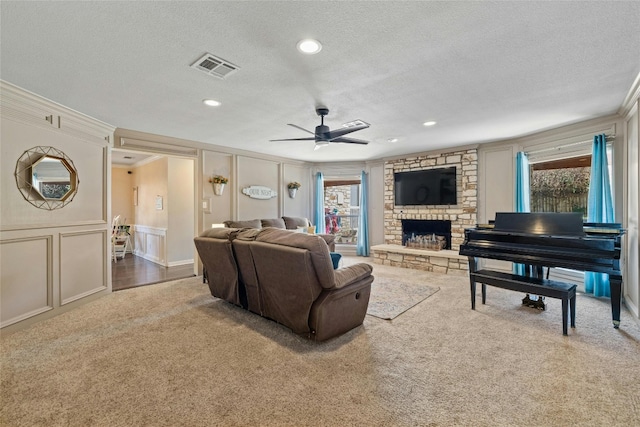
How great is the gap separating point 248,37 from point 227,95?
1169 mm

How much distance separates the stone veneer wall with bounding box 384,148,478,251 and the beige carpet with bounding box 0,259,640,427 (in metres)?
2.59

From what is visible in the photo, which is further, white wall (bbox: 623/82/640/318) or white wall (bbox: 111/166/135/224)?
white wall (bbox: 111/166/135/224)

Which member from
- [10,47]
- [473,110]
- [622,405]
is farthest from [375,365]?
[10,47]

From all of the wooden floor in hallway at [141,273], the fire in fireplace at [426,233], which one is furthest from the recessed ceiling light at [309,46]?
the fire in fireplace at [426,233]

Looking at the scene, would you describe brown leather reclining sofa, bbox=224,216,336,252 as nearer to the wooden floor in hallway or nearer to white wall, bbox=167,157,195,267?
the wooden floor in hallway

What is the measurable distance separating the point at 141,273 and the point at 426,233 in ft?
18.9

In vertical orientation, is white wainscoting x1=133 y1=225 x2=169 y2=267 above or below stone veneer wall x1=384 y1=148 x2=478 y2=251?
below

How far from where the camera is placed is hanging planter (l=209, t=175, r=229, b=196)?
546 cm

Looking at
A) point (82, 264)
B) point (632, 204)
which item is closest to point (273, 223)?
point (82, 264)

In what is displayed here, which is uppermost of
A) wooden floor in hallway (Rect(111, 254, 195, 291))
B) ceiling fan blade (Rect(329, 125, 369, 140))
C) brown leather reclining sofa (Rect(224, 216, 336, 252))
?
ceiling fan blade (Rect(329, 125, 369, 140))

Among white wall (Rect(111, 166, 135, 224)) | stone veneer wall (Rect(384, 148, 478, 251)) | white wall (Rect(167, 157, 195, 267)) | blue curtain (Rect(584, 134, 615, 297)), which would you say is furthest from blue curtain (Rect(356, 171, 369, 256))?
white wall (Rect(111, 166, 135, 224))

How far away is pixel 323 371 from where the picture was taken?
84.1 inches

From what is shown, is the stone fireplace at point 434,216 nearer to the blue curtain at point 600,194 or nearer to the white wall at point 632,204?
the blue curtain at point 600,194

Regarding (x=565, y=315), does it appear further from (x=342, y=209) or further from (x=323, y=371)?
(x=342, y=209)
